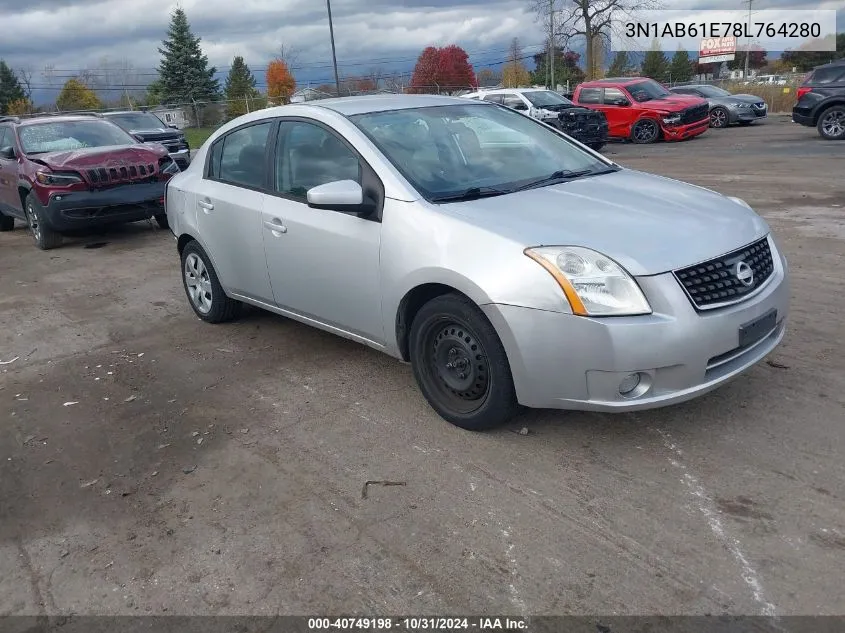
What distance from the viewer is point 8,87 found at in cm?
5969

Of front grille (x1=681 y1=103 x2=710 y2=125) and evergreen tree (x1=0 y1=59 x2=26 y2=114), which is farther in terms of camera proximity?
evergreen tree (x1=0 y1=59 x2=26 y2=114)

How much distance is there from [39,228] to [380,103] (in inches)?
275

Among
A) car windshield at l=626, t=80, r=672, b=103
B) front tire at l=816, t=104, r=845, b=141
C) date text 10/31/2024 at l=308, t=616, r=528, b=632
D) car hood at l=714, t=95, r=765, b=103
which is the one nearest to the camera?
date text 10/31/2024 at l=308, t=616, r=528, b=632

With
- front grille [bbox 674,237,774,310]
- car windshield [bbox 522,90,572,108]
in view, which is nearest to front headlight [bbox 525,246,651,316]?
front grille [bbox 674,237,774,310]

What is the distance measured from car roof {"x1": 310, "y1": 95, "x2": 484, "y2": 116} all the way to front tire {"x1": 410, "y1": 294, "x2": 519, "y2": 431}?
1.55m

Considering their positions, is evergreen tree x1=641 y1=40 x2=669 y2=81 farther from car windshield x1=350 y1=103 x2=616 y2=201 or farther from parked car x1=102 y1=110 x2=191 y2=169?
car windshield x1=350 y1=103 x2=616 y2=201

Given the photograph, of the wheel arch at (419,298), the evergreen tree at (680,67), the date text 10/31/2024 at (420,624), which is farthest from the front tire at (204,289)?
the evergreen tree at (680,67)

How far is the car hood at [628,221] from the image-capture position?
3465 millimetres

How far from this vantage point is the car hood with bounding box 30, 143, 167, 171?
31.8 feet

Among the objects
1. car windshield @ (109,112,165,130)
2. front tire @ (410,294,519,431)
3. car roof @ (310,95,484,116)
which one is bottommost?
front tire @ (410,294,519,431)

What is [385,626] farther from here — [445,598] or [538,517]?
[538,517]

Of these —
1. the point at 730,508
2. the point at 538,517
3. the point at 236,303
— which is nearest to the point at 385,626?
the point at 538,517

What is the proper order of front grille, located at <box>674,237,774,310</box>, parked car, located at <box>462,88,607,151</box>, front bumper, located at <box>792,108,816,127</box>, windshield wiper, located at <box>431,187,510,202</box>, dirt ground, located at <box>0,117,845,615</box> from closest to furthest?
dirt ground, located at <box>0,117,845,615</box> → front grille, located at <box>674,237,774,310</box> → windshield wiper, located at <box>431,187,510,202</box> → front bumper, located at <box>792,108,816,127</box> → parked car, located at <box>462,88,607,151</box>

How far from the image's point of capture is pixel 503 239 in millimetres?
3568
